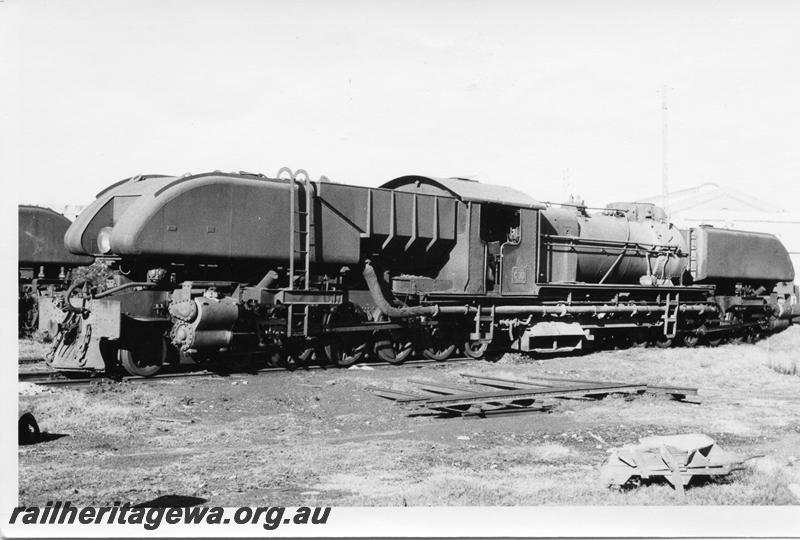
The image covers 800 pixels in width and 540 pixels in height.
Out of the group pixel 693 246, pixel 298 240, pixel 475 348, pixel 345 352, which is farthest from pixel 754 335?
pixel 298 240

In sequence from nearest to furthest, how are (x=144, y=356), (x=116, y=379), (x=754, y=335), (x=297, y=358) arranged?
(x=116, y=379)
(x=144, y=356)
(x=297, y=358)
(x=754, y=335)

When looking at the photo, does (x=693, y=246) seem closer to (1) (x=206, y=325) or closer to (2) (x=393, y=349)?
(2) (x=393, y=349)

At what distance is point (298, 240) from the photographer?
45.7 ft

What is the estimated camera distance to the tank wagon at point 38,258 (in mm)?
18484

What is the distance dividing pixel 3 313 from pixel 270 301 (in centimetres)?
602

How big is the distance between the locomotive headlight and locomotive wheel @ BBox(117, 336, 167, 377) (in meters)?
1.58

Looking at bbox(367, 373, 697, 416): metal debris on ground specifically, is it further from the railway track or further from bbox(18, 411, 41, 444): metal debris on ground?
bbox(18, 411, 41, 444): metal debris on ground

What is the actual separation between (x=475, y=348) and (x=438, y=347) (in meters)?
1.13

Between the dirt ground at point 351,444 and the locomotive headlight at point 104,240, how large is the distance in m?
2.54

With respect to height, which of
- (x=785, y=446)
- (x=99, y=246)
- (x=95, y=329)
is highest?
(x=99, y=246)

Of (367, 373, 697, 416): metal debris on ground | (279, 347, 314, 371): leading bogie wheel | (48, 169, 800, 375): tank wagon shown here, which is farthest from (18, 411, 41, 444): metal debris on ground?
(279, 347, 314, 371): leading bogie wheel

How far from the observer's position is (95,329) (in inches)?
479

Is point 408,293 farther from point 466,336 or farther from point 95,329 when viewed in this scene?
point 95,329

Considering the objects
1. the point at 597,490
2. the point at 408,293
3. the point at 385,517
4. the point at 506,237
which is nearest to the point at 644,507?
the point at 597,490
